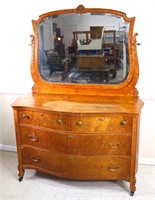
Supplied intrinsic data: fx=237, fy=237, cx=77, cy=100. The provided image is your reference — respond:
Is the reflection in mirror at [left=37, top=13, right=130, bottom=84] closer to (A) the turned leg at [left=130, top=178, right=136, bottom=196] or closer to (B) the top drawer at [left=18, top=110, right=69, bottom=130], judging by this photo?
(B) the top drawer at [left=18, top=110, right=69, bottom=130]

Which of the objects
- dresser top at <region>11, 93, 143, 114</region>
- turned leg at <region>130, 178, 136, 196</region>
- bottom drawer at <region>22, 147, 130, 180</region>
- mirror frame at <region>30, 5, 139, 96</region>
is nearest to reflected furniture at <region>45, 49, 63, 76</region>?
mirror frame at <region>30, 5, 139, 96</region>

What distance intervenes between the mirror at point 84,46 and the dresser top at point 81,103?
20 cm

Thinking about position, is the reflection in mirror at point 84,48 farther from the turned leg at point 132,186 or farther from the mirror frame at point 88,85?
the turned leg at point 132,186

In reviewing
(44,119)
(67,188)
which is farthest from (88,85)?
(67,188)

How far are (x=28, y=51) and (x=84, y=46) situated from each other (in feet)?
2.22

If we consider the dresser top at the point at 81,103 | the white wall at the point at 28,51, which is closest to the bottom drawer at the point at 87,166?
the dresser top at the point at 81,103

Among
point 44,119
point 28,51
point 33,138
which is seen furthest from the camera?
point 28,51

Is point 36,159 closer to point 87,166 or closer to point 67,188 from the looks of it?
point 67,188

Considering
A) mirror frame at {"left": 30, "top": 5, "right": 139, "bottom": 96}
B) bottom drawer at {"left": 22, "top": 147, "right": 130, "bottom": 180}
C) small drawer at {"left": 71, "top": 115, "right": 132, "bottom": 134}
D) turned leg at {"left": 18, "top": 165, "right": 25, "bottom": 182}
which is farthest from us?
turned leg at {"left": 18, "top": 165, "right": 25, "bottom": 182}

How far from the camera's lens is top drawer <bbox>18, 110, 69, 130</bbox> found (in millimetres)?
2061

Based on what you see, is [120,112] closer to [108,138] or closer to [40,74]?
[108,138]

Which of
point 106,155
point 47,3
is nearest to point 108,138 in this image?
point 106,155

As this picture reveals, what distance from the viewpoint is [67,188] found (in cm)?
231

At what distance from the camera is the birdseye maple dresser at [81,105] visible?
2035mm
